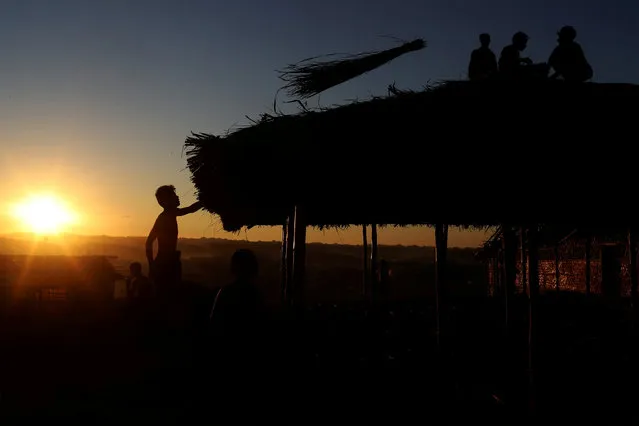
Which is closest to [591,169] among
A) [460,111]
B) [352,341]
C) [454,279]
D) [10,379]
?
[460,111]

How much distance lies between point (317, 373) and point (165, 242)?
2.20 m

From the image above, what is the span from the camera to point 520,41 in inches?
278

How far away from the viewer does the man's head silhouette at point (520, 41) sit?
23.1 ft

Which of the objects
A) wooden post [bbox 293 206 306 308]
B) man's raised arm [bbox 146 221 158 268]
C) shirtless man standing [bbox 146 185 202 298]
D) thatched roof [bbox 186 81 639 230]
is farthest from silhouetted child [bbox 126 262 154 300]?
thatched roof [bbox 186 81 639 230]

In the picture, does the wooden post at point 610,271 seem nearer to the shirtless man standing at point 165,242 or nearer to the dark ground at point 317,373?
the dark ground at point 317,373

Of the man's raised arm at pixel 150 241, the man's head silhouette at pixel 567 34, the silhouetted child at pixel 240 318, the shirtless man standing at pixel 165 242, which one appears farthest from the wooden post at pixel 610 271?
the silhouetted child at pixel 240 318

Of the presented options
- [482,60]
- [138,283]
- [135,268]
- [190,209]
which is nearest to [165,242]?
[190,209]

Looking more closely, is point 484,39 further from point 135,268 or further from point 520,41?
point 135,268

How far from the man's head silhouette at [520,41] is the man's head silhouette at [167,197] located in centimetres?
411

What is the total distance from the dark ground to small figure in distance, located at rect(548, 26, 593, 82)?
2635 mm

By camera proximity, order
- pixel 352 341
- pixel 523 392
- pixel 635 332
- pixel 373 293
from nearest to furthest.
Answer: pixel 523 392 < pixel 352 341 < pixel 635 332 < pixel 373 293

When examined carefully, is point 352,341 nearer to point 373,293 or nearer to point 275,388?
point 275,388

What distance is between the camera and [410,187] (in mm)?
5277

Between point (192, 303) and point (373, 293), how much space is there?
6315 millimetres
